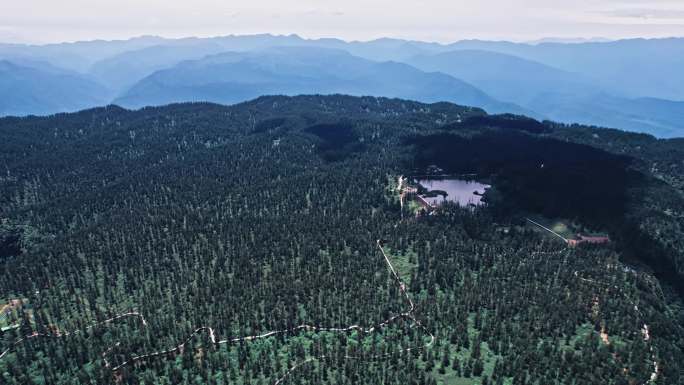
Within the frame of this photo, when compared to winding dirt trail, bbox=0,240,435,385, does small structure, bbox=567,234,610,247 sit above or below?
above

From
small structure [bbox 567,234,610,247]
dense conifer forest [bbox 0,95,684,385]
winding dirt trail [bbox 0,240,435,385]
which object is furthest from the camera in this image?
small structure [bbox 567,234,610,247]

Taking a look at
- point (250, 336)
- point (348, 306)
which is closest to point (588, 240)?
point (348, 306)

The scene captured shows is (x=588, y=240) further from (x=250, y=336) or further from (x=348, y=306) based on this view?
(x=250, y=336)

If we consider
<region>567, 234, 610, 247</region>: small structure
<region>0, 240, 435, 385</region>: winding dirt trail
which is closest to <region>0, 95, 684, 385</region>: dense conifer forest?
<region>0, 240, 435, 385</region>: winding dirt trail

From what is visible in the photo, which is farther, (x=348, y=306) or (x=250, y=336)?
(x=348, y=306)

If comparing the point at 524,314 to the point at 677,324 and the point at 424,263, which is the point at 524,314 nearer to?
the point at 424,263

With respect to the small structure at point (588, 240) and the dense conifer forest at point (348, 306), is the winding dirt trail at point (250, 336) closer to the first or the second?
the dense conifer forest at point (348, 306)

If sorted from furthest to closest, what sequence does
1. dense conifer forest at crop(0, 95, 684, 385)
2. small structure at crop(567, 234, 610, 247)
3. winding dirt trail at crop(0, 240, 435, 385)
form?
1. small structure at crop(567, 234, 610, 247)
2. winding dirt trail at crop(0, 240, 435, 385)
3. dense conifer forest at crop(0, 95, 684, 385)

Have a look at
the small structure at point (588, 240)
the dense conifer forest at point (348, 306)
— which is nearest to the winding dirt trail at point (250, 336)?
the dense conifer forest at point (348, 306)

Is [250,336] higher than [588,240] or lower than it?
lower

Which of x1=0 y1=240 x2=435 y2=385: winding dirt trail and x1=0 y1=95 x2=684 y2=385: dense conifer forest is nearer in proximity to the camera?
x1=0 y1=95 x2=684 y2=385: dense conifer forest

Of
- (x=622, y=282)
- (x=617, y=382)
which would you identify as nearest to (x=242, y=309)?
(x=617, y=382)

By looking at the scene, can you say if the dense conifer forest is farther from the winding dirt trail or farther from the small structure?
the small structure
